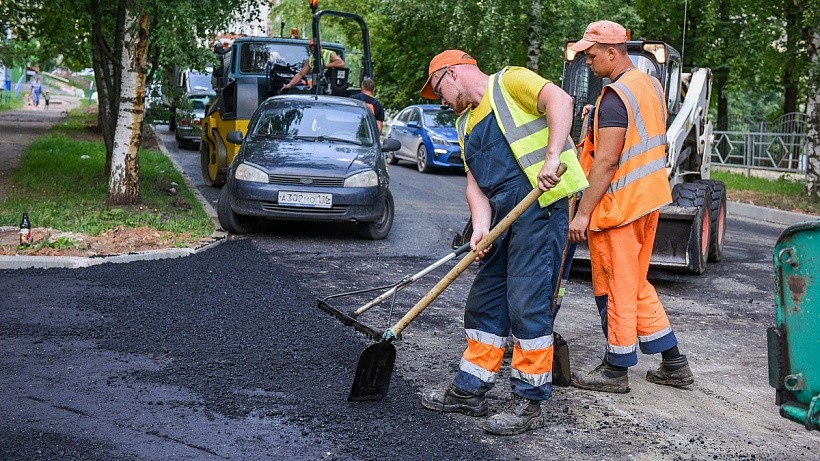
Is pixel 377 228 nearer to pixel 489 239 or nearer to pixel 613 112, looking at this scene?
pixel 613 112

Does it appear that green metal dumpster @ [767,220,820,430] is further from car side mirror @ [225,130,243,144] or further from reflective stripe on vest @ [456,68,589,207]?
car side mirror @ [225,130,243,144]

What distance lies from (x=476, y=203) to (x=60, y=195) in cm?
977

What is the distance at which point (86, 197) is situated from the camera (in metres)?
13.6

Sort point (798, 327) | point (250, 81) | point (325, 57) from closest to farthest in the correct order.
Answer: point (798, 327), point (250, 81), point (325, 57)

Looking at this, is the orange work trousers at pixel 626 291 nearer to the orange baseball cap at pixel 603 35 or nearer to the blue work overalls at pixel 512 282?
the blue work overalls at pixel 512 282

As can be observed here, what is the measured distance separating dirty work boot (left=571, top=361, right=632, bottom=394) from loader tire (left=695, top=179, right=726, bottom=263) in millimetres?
5171

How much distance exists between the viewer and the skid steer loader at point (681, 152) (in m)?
9.45

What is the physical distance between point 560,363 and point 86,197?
929 centimetres

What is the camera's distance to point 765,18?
69.9 ft

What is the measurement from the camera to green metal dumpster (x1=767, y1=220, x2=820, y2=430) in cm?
362

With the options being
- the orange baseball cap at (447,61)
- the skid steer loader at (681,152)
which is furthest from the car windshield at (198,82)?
the orange baseball cap at (447,61)

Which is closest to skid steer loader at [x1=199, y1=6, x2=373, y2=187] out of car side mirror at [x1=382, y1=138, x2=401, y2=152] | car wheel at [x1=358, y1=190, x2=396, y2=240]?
car side mirror at [x1=382, y1=138, x2=401, y2=152]

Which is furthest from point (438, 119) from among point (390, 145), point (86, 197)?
point (86, 197)

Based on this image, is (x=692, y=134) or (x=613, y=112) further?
(x=692, y=134)
